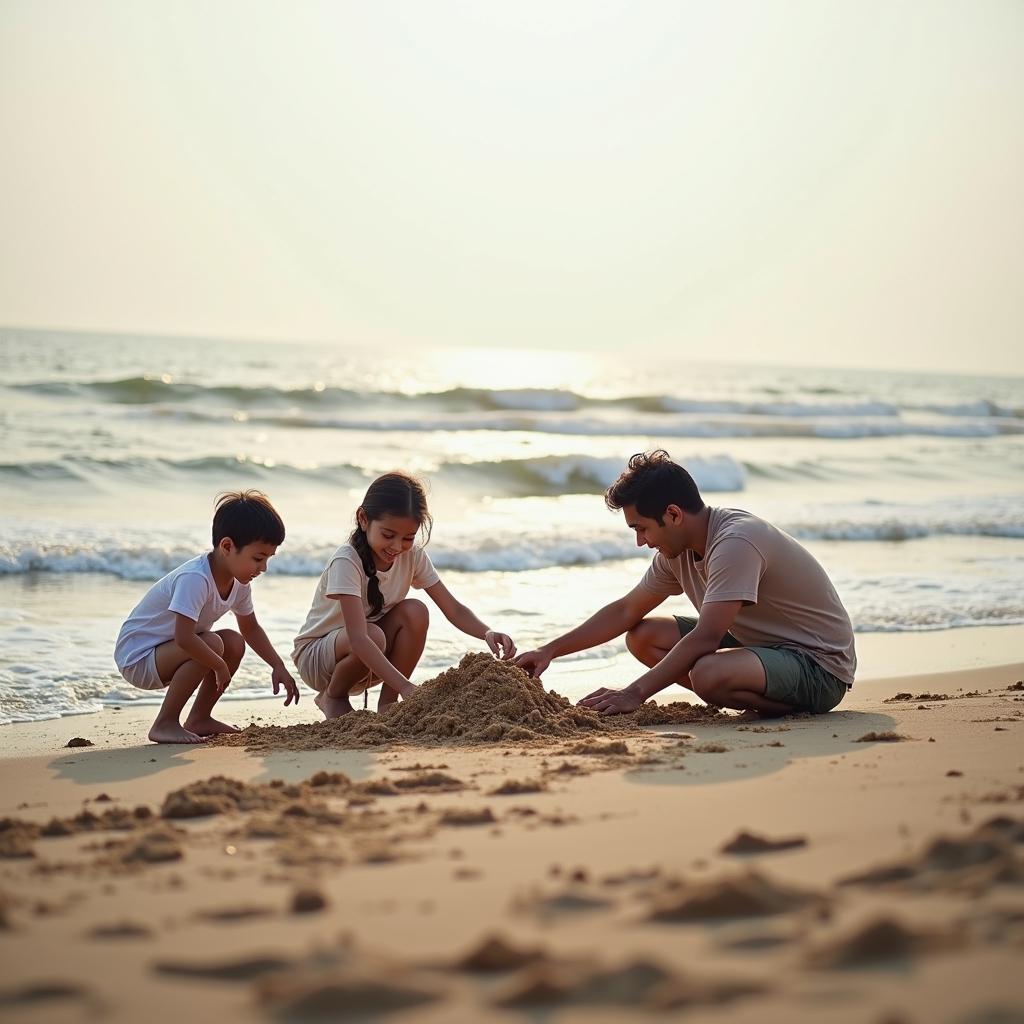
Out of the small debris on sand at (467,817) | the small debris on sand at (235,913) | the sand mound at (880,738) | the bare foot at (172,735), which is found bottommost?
the bare foot at (172,735)

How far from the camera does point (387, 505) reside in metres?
4.82

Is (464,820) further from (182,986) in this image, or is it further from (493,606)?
(493,606)

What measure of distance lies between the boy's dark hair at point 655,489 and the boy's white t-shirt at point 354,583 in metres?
0.97

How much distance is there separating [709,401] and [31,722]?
28.6 m

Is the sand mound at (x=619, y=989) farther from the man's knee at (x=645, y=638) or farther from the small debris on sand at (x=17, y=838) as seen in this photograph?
the man's knee at (x=645, y=638)

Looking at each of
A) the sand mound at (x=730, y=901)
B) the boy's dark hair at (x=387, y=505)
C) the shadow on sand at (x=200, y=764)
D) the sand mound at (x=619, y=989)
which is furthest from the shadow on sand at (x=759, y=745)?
the sand mound at (x=619, y=989)

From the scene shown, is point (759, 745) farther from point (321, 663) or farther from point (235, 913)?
point (235, 913)

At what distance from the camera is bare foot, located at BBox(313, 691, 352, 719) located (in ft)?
16.9

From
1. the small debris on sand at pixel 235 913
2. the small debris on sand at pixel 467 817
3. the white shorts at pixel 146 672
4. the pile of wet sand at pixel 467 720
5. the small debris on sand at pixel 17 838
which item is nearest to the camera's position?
the small debris on sand at pixel 235 913

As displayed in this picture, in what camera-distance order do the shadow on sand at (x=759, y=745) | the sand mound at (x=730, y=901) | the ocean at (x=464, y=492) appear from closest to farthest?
the sand mound at (x=730, y=901) < the shadow on sand at (x=759, y=745) < the ocean at (x=464, y=492)

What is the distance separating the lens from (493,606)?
315 inches

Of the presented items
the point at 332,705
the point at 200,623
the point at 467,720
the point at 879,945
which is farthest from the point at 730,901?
the point at 332,705

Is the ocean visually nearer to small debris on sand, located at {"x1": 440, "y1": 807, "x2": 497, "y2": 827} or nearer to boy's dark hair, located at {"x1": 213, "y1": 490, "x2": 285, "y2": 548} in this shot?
boy's dark hair, located at {"x1": 213, "y1": 490, "x2": 285, "y2": 548}

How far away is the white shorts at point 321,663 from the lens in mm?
5156
